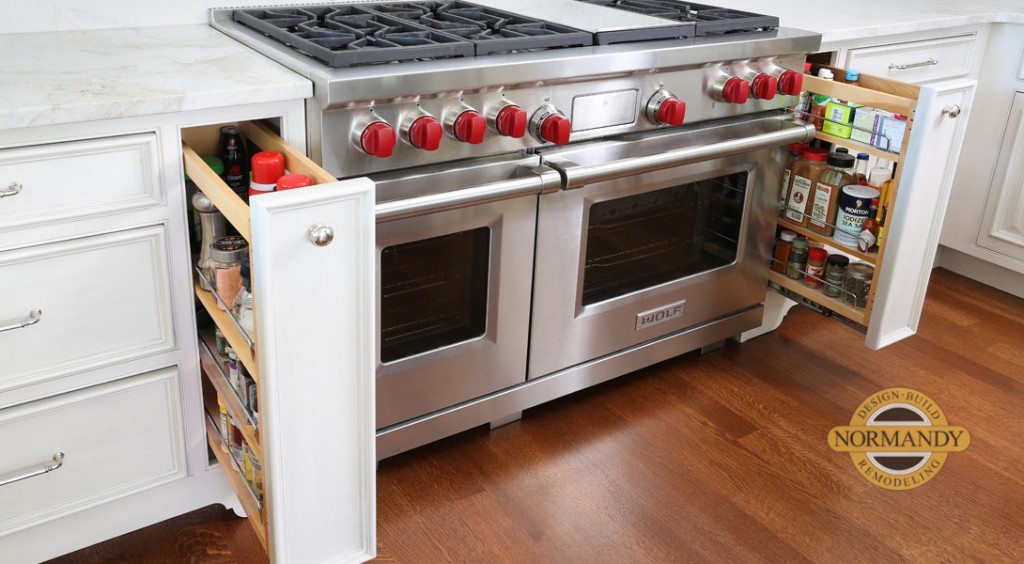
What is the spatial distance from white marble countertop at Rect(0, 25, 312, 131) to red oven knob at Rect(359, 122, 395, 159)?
0.11m

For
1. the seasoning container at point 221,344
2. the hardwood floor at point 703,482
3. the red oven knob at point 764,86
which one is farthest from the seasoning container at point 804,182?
the seasoning container at point 221,344

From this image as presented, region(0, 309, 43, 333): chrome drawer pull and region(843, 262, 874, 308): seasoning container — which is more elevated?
region(0, 309, 43, 333): chrome drawer pull

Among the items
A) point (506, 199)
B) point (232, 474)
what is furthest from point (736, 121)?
point (232, 474)

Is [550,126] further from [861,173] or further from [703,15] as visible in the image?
[861,173]

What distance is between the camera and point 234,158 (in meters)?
1.47

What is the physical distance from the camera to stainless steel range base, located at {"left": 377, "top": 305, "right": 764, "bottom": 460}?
167 centimetres

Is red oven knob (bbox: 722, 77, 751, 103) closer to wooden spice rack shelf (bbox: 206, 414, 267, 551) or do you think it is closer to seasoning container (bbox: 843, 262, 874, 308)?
seasoning container (bbox: 843, 262, 874, 308)

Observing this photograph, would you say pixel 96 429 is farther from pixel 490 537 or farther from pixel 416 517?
pixel 490 537

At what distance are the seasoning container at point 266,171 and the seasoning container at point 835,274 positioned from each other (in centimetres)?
129

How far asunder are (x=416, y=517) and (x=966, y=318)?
1661 millimetres

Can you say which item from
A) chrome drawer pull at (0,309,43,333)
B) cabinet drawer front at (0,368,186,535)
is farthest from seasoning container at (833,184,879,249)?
chrome drawer pull at (0,309,43,333)

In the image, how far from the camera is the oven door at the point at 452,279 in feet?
4.82

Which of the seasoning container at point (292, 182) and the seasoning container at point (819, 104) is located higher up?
the seasoning container at point (292, 182)

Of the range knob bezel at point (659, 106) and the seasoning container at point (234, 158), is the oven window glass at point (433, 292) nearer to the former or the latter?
the seasoning container at point (234, 158)
